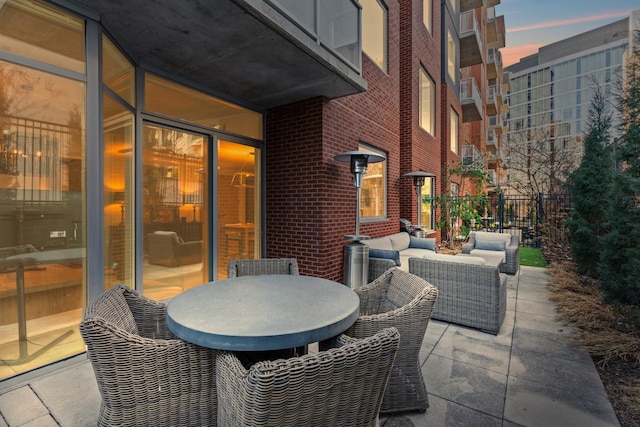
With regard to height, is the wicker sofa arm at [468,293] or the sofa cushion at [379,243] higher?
the sofa cushion at [379,243]

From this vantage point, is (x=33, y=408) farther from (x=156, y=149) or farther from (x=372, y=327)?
(x=156, y=149)

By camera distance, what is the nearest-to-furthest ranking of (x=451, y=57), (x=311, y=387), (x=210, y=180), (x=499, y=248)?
(x=311, y=387), (x=210, y=180), (x=499, y=248), (x=451, y=57)

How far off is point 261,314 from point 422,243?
6.40 metres

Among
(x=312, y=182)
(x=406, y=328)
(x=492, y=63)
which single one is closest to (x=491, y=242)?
(x=312, y=182)

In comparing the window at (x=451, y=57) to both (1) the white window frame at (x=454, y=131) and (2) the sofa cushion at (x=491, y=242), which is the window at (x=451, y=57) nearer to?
(1) the white window frame at (x=454, y=131)

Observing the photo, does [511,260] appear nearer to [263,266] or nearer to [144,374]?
[263,266]

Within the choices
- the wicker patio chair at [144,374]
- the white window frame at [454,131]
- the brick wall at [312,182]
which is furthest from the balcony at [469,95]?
the wicker patio chair at [144,374]

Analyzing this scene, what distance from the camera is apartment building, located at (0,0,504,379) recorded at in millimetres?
2648

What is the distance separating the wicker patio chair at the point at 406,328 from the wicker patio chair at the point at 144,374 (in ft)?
2.99

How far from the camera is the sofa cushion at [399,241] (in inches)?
265

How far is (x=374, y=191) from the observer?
7.23 metres

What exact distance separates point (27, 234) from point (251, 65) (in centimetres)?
Result: 286

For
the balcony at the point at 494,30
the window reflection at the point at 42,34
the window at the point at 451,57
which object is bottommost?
the window reflection at the point at 42,34

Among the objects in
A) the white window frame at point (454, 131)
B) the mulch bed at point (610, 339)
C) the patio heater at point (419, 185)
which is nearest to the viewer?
the mulch bed at point (610, 339)
